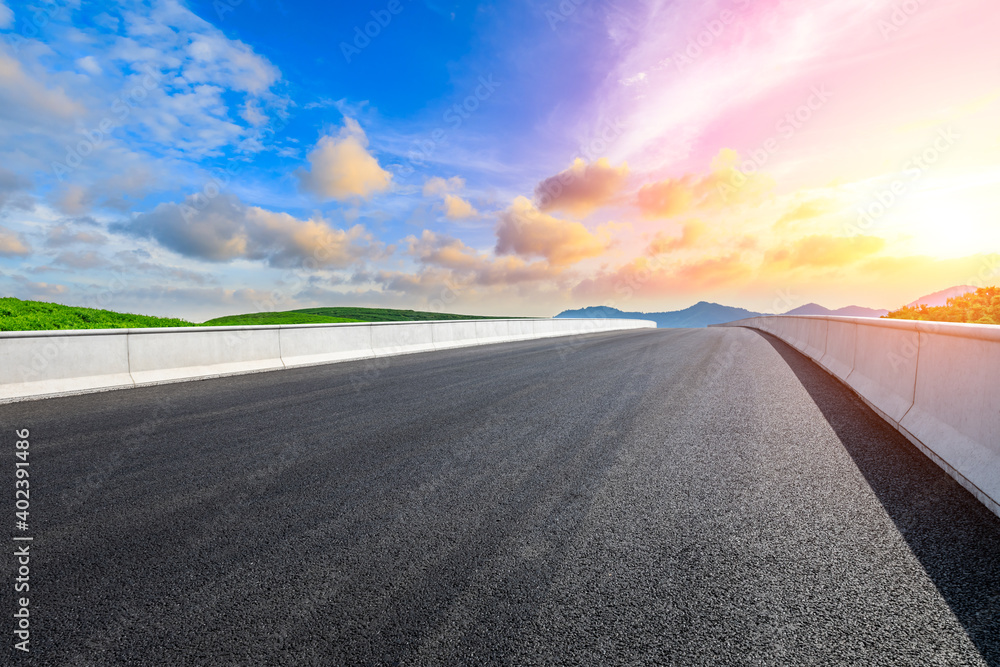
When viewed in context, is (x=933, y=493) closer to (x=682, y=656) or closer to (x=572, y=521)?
(x=572, y=521)

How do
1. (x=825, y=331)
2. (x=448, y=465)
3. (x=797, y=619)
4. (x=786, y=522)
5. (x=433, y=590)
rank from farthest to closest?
(x=825, y=331)
(x=448, y=465)
(x=786, y=522)
(x=433, y=590)
(x=797, y=619)

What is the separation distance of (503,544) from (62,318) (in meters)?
21.5

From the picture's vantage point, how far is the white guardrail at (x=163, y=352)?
26.5 feet

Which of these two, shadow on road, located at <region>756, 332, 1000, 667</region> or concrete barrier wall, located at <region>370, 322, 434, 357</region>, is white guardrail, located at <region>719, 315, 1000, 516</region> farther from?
concrete barrier wall, located at <region>370, 322, 434, 357</region>

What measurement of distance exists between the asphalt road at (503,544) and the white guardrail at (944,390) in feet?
0.74

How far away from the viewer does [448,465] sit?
4.57 meters

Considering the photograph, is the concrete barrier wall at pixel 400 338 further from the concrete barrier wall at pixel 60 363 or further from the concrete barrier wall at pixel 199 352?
the concrete barrier wall at pixel 60 363

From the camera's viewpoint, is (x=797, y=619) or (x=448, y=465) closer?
(x=797, y=619)

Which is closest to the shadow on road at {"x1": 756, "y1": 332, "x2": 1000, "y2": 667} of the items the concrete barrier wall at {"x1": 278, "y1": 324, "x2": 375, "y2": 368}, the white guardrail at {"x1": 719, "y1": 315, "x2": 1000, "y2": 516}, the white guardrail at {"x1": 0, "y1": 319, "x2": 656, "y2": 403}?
the white guardrail at {"x1": 719, "y1": 315, "x2": 1000, "y2": 516}

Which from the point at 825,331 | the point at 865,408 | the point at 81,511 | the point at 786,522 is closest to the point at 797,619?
the point at 786,522

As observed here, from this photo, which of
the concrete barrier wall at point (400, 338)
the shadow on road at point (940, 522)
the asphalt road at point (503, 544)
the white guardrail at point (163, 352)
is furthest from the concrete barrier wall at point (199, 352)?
the shadow on road at point (940, 522)

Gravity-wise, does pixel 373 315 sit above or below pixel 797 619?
above

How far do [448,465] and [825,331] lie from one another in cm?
1187

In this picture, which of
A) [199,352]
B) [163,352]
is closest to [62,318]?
[199,352]
